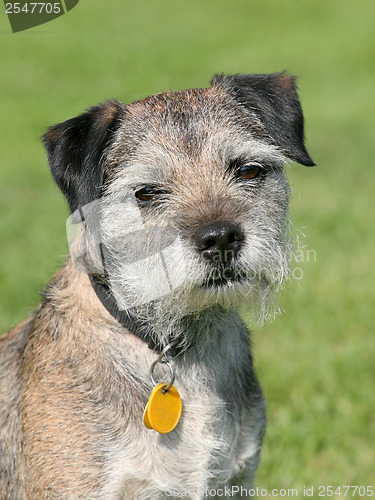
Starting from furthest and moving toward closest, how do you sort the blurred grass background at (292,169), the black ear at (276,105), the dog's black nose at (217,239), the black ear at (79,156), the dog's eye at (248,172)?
the blurred grass background at (292,169) < the black ear at (276,105) < the dog's eye at (248,172) < the black ear at (79,156) < the dog's black nose at (217,239)

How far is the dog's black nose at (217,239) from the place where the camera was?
2965mm

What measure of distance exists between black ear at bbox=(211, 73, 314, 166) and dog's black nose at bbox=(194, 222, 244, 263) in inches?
28.9

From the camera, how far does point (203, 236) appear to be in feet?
9.75

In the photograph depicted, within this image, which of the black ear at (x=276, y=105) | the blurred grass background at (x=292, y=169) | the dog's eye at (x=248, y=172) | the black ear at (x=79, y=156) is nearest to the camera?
the black ear at (x=79, y=156)

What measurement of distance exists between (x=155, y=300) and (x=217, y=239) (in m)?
0.51

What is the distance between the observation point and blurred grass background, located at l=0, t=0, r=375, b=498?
516 centimetres

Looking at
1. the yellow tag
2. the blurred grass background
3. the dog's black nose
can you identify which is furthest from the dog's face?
the blurred grass background

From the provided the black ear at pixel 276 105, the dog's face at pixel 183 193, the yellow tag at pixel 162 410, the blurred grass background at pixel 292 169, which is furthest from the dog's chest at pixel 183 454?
the blurred grass background at pixel 292 169

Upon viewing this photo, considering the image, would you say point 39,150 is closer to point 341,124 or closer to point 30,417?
point 341,124

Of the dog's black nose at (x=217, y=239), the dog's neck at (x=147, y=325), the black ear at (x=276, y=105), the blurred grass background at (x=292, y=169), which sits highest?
the black ear at (x=276, y=105)

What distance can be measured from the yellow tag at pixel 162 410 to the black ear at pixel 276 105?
1.34 meters

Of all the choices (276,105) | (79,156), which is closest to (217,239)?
(79,156)

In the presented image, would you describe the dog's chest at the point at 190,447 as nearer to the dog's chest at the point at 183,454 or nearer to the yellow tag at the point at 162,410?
the dog's chest at the point at 183,454

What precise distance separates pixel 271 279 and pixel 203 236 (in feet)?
1.65
